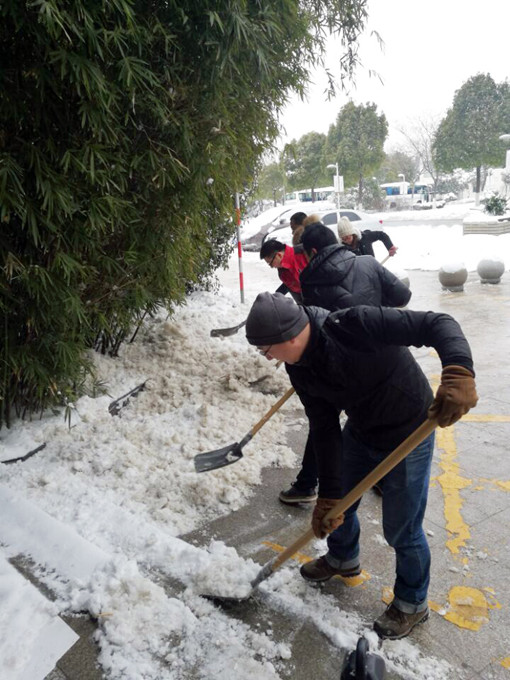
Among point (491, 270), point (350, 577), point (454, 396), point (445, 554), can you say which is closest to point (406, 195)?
point (491, 270)

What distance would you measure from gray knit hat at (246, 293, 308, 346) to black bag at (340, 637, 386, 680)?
1.08 metres

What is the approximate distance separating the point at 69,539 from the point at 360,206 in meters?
35.1

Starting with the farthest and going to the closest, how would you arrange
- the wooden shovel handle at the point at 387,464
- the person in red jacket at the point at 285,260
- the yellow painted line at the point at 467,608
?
1. the person in red jacket at the point at 285,260
2. the yellow painted line at the point at 467,608
3. the wooden shovel handle at the point at 387,464

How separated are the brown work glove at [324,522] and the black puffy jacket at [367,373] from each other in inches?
1.3

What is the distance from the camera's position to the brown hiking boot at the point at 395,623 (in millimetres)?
2164

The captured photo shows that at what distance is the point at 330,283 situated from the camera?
316cm

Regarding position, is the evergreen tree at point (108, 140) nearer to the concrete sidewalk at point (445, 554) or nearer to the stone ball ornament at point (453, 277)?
the concrete sidewalk at point (445, 554)

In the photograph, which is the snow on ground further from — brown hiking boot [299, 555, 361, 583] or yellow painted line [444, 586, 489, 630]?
yellow painted line [444, 586, 489, 630]

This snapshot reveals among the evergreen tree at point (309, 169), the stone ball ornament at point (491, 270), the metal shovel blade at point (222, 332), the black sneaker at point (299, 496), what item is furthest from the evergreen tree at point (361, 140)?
the black sneaker at point (299, 496)

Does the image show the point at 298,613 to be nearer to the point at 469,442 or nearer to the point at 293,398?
the point at 469,442

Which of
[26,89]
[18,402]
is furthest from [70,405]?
[26,89]

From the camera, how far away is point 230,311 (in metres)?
7.88

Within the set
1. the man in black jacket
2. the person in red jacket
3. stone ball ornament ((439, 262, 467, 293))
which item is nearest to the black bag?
the man in black jacket

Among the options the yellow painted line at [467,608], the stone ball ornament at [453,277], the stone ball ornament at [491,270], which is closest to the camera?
the yellow painted line at [467,608]
